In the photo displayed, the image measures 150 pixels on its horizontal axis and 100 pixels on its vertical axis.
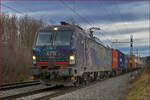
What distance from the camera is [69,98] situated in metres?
10.1

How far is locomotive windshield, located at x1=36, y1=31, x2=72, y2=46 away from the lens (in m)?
13.2

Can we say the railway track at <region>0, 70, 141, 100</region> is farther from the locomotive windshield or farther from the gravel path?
the locomotive windshield

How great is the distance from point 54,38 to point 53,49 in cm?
75

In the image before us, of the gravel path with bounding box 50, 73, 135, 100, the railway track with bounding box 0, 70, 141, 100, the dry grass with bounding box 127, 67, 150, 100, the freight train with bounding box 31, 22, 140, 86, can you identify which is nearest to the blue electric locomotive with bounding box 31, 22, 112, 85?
the freight train with bounding box 31, 22, 140, 86

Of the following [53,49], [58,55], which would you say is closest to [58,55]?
[58,55]

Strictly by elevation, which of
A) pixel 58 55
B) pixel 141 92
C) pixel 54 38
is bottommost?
pixel 141 92

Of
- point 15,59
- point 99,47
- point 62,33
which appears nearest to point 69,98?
point 62,33

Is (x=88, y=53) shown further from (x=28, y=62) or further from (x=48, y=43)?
(x=28, y=62)

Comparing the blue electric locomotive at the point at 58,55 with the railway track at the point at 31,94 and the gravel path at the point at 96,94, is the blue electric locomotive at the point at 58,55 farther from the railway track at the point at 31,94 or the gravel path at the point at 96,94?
the gravel path at the point at 96,94

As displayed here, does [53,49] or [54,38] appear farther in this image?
[54,38]

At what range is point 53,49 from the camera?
13.1m

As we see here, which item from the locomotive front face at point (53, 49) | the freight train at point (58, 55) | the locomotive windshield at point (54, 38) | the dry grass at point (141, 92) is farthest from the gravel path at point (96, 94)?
the locomotive windshield at point (54, 38)

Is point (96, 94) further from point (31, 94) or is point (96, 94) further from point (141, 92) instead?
point (31, 94)

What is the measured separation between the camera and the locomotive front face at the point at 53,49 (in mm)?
12750
